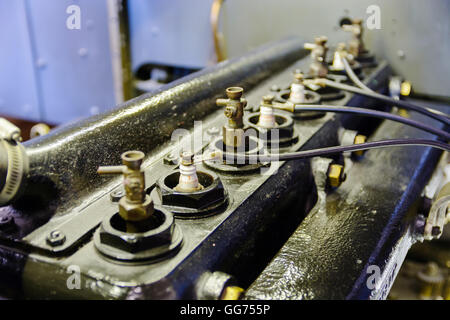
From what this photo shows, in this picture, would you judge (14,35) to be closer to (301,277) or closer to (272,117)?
(272,117)

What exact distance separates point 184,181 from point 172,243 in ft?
0.45

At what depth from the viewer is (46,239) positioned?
684mm

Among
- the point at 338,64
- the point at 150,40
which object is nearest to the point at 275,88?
the point at 338,64

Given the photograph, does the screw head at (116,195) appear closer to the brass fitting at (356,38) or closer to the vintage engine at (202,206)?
the vintage engine at (202,206)

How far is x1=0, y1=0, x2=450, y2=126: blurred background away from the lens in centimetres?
168

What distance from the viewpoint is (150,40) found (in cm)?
226

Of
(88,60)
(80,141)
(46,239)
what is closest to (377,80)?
(80,141)

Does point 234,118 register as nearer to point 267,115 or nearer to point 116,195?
point 267,115

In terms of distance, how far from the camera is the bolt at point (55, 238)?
68cm

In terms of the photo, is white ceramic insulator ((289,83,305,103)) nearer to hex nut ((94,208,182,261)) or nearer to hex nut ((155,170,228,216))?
hex nut ((155,170,228,216))

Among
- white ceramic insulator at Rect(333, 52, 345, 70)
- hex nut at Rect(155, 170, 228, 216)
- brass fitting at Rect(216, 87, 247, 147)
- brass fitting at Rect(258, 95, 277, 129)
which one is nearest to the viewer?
hex nut at Rect(155, 170, 228, 216)

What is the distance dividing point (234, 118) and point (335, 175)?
255 mm

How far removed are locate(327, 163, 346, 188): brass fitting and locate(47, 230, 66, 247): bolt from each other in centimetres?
56
